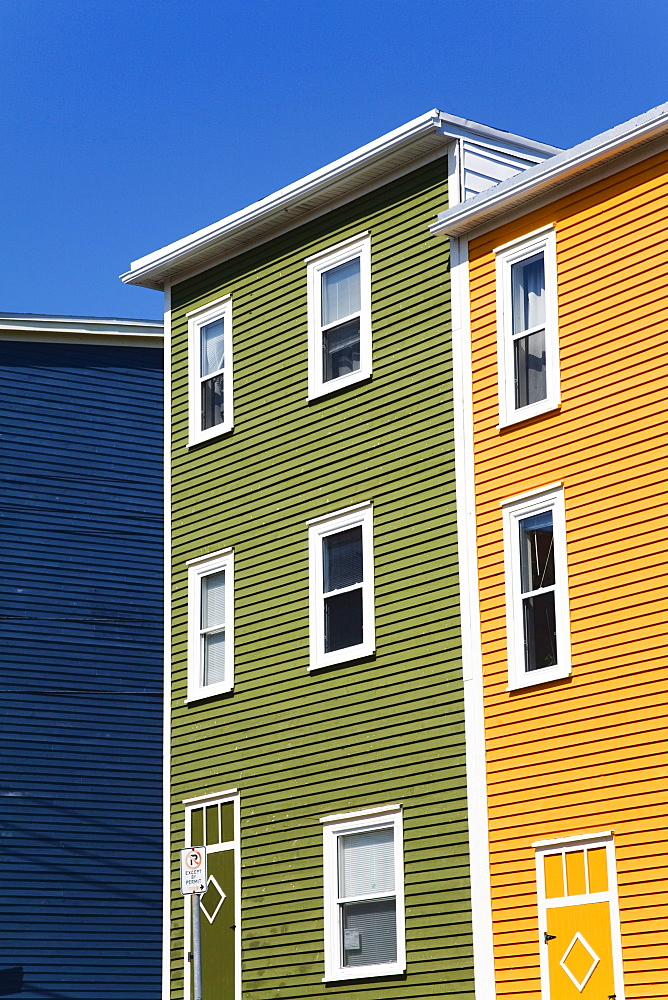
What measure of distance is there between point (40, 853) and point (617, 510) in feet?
49.2

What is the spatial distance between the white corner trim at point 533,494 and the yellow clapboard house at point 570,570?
0.02m

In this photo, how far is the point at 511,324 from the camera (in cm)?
1914

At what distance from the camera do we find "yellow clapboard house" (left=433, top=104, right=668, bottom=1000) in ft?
54.0

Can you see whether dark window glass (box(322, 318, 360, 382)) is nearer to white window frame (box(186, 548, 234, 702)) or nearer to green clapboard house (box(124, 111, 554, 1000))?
green clapboard house (box(124, 111, 554, 1000))

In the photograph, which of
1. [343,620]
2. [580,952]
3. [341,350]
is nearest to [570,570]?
[343,620]

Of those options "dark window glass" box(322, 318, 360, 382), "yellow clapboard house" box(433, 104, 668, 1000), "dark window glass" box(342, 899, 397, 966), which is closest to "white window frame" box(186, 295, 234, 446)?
"dark window glass" box(322, 318, 360, 382)

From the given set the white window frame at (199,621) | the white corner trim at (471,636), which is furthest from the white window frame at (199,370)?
the white corner trim at (471,636)

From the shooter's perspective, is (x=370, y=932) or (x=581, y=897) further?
(x=370, y=932)

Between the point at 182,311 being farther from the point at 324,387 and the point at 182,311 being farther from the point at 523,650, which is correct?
the point at 523,650

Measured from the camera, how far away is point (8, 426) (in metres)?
29.9

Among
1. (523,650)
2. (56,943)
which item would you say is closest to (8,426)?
(56,943)

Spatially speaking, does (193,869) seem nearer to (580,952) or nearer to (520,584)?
(580,952)

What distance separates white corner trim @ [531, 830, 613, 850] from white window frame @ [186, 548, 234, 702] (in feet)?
20.0

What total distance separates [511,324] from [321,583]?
4351 mm
